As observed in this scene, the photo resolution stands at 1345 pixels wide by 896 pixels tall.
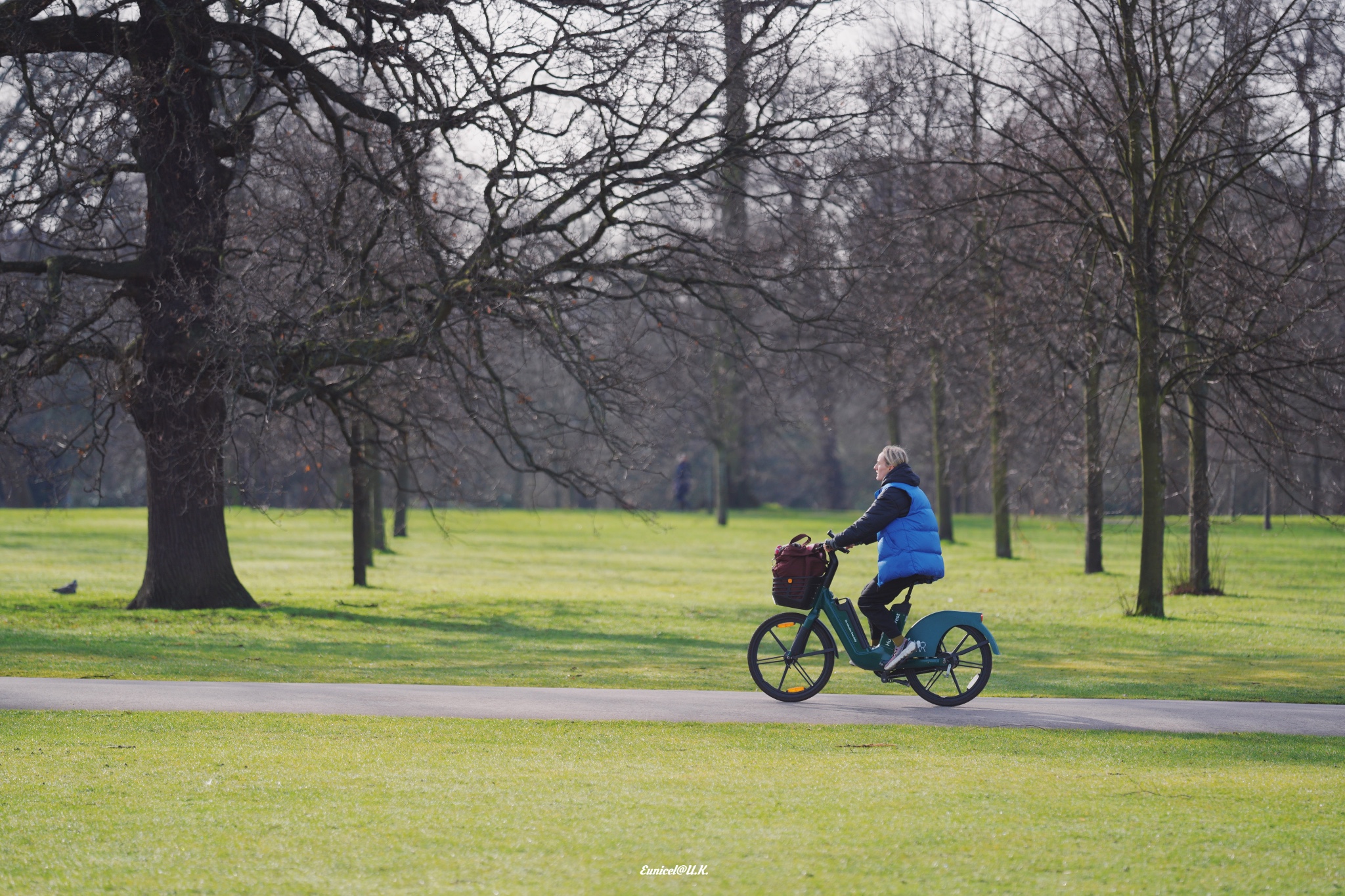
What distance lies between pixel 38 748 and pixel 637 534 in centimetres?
4578

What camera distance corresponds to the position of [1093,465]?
24547 mm

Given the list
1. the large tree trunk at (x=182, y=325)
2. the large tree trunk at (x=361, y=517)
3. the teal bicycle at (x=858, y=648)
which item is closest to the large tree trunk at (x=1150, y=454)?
the teal bicycle at (x=858, y=648)

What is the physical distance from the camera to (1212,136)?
69.6 ft

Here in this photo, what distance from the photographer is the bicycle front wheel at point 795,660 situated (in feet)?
35.3

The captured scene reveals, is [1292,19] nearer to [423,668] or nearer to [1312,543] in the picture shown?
[423,668]

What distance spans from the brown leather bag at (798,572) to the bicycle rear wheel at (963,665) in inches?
40.4

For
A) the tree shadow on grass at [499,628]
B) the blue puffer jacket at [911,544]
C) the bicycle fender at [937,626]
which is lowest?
the tree shadow on grass at [499,628]

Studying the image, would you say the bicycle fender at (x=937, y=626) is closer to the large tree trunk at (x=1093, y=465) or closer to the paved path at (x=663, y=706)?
the paved path at (x=663, y=706)

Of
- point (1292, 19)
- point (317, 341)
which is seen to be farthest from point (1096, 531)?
point (317, 341)

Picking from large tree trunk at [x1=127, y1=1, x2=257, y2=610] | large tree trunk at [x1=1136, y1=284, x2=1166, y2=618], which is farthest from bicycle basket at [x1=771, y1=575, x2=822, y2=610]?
large tree trunk at [x1=1136, y1=284, x2=1166, y2=618]

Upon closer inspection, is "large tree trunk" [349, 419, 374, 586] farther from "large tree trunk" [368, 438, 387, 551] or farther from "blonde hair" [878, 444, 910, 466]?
"blonde hair" [878, 444, 910, 466]

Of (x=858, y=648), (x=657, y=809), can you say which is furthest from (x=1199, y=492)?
(x=657, y=809)

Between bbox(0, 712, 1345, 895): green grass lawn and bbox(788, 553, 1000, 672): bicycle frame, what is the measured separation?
813 millimetres

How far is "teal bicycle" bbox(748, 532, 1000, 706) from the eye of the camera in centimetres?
1043
